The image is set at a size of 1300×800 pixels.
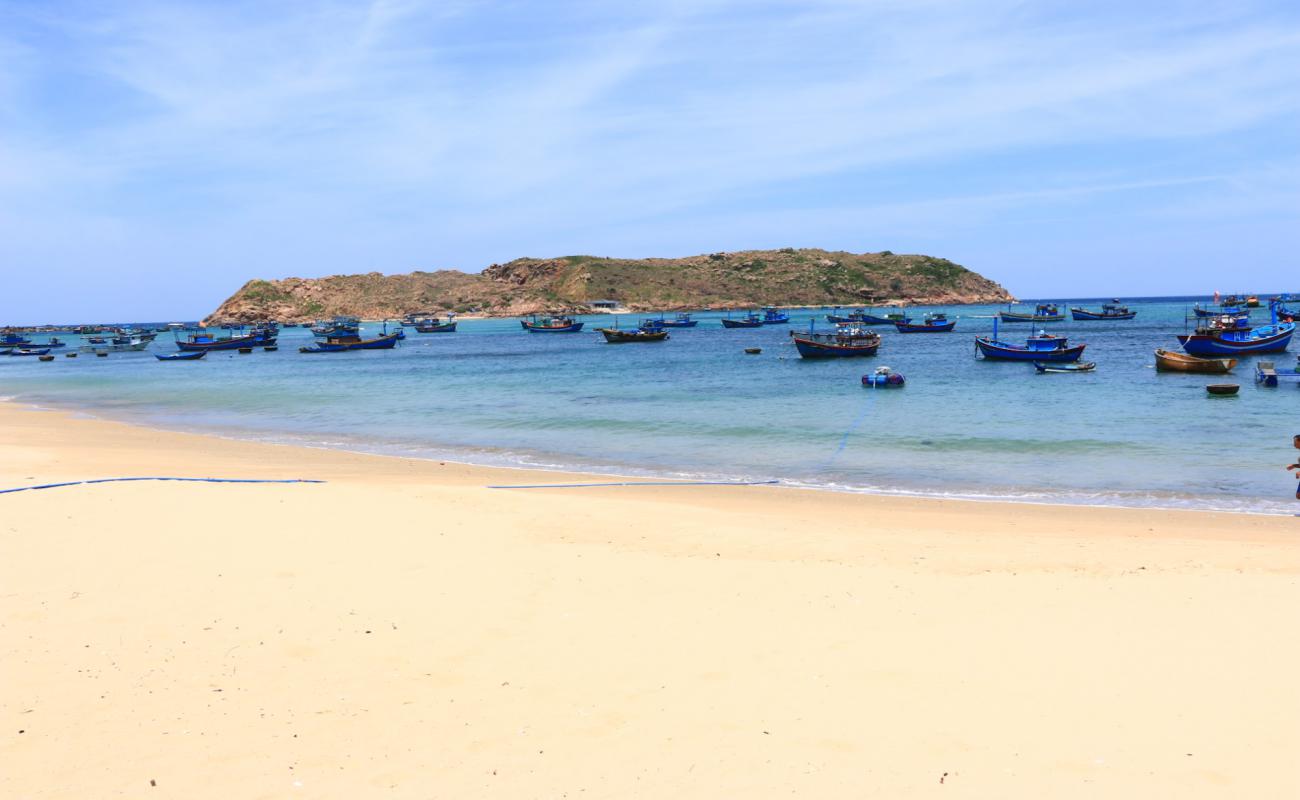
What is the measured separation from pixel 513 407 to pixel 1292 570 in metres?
24.5

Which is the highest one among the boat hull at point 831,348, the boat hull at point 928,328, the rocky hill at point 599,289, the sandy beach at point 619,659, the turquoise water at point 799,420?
the rocky hill at point 599,289

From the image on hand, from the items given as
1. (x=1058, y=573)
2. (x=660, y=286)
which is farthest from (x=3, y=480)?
(x=660, y=286)

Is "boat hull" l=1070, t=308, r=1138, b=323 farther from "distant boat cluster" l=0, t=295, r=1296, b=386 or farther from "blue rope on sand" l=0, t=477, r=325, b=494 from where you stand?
"blue rope on sand" l=0, t=477, r=325, b=494

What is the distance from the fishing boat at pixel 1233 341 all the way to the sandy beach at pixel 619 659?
41055mm

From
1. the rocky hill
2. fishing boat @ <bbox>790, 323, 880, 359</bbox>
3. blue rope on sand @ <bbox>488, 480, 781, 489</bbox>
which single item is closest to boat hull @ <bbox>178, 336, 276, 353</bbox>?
fishing boat @ <bbox>790, 323, 880, 359</bbox>

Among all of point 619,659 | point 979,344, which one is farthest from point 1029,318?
point 619,659

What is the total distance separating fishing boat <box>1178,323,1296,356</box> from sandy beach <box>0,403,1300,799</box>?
41055 millimetres

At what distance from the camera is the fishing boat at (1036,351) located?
45500 millimetres

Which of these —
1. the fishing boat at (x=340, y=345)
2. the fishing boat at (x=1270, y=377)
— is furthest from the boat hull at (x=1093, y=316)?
the fishing boat at (x=340, y=345)

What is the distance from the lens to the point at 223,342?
273 ft

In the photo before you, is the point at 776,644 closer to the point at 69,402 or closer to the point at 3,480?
the point at 3,480

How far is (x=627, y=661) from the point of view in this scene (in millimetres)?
6305

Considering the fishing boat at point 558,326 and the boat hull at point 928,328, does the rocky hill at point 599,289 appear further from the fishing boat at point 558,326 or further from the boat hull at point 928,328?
the boat hull at point 928,328

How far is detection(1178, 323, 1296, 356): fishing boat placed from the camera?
46125mm
